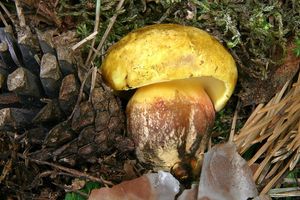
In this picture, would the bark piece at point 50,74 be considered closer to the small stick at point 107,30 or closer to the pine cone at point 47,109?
the pine cone at point 47,109

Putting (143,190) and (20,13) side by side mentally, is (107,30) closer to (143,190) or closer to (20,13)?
(20,13)

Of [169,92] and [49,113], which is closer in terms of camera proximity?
[49,113]

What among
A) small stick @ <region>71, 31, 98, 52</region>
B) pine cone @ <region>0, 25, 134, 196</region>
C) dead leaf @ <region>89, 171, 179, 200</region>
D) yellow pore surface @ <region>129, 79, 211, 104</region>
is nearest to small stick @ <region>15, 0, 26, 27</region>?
pine cone @ <region>0, 25, 134, 196</region>

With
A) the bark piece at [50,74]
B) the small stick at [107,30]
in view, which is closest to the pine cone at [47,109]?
the bark piece at [50,74]

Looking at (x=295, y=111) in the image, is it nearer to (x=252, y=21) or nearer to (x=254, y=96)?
(x=254, y=96)

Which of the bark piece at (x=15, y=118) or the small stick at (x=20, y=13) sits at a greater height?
the small stick at (x=20, y=13)

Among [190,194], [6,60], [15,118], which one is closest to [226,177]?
[190,194]
